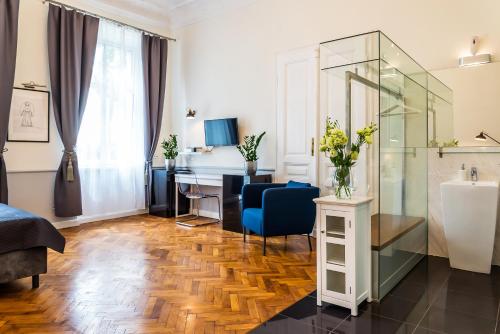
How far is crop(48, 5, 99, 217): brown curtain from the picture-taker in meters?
4.74

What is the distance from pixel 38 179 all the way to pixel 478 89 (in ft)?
17.9

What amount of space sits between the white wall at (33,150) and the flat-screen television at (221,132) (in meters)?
2.23

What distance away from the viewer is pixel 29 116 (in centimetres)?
459

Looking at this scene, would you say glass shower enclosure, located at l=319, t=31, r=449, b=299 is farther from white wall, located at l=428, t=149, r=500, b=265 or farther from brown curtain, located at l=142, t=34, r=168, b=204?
brown curtain, located at l=142, t=34, r=168, b=204

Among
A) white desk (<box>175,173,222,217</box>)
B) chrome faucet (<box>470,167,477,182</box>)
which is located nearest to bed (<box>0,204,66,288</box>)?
white desk (<box>175,173,222,217</box>)

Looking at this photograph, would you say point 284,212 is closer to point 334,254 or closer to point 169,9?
point 334,254

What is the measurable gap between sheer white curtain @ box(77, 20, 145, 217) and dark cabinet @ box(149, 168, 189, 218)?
216mm

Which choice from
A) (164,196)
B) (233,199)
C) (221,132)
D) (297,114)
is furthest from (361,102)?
(164,196)

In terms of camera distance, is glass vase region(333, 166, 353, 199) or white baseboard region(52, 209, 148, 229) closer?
glass vase region(333, 166, 353, 199)

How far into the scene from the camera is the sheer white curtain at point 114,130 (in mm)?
5207

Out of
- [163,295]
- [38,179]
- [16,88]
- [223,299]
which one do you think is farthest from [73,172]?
[223,299]

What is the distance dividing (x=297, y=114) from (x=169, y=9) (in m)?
3.29

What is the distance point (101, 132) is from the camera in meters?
5.30

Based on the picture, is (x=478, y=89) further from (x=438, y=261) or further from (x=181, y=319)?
(x=181, y=319)
